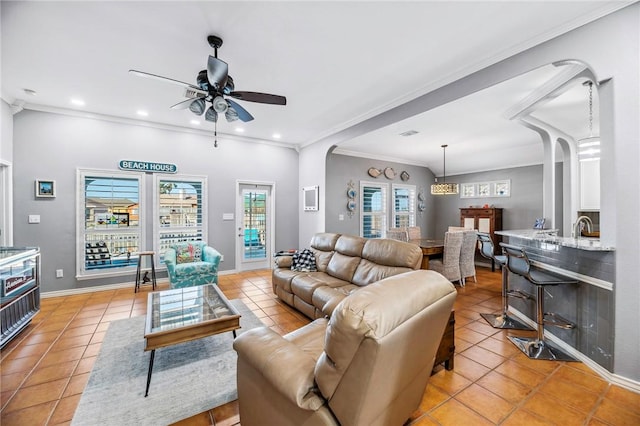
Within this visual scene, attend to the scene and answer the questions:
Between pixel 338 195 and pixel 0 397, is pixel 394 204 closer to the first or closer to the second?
pixel 338 195

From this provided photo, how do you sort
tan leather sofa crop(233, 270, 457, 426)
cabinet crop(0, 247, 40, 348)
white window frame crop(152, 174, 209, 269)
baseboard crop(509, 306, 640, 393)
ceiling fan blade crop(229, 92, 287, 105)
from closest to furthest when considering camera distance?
tan leather sofa crop(233, 270, 457, 426), baseboard crop(509, 306, 640, 393), cabinet crop(0, 247, 40, 348), ceiling fan blade crop(229, 92, 287, 105), white window frame crop(152, 174, 209, 269)

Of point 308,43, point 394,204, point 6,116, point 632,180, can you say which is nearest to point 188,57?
point 308,43

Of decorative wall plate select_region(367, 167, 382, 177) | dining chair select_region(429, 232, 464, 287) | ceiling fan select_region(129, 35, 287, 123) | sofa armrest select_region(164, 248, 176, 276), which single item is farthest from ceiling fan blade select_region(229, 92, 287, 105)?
decorative wall plate select_region(367, 167, 382, 177)

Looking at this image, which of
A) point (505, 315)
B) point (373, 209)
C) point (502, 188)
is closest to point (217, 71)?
point (505, 315)

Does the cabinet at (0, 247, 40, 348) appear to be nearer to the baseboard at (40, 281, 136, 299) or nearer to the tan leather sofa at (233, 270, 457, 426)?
the baseboard at (40, 281, 136, 299)

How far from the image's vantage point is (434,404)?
6.33ft

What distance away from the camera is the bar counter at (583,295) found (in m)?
2.17

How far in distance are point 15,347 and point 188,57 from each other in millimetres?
3409

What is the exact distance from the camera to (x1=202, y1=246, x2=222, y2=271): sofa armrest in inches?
173

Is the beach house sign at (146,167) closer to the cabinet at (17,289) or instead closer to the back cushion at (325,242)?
the cabinet at (17,289)

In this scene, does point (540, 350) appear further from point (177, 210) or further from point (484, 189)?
point (177, 210)

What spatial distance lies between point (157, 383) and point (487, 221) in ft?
22.5

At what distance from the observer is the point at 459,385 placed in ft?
7.02

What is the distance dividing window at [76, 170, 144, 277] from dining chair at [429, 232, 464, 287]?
5.35 meters
